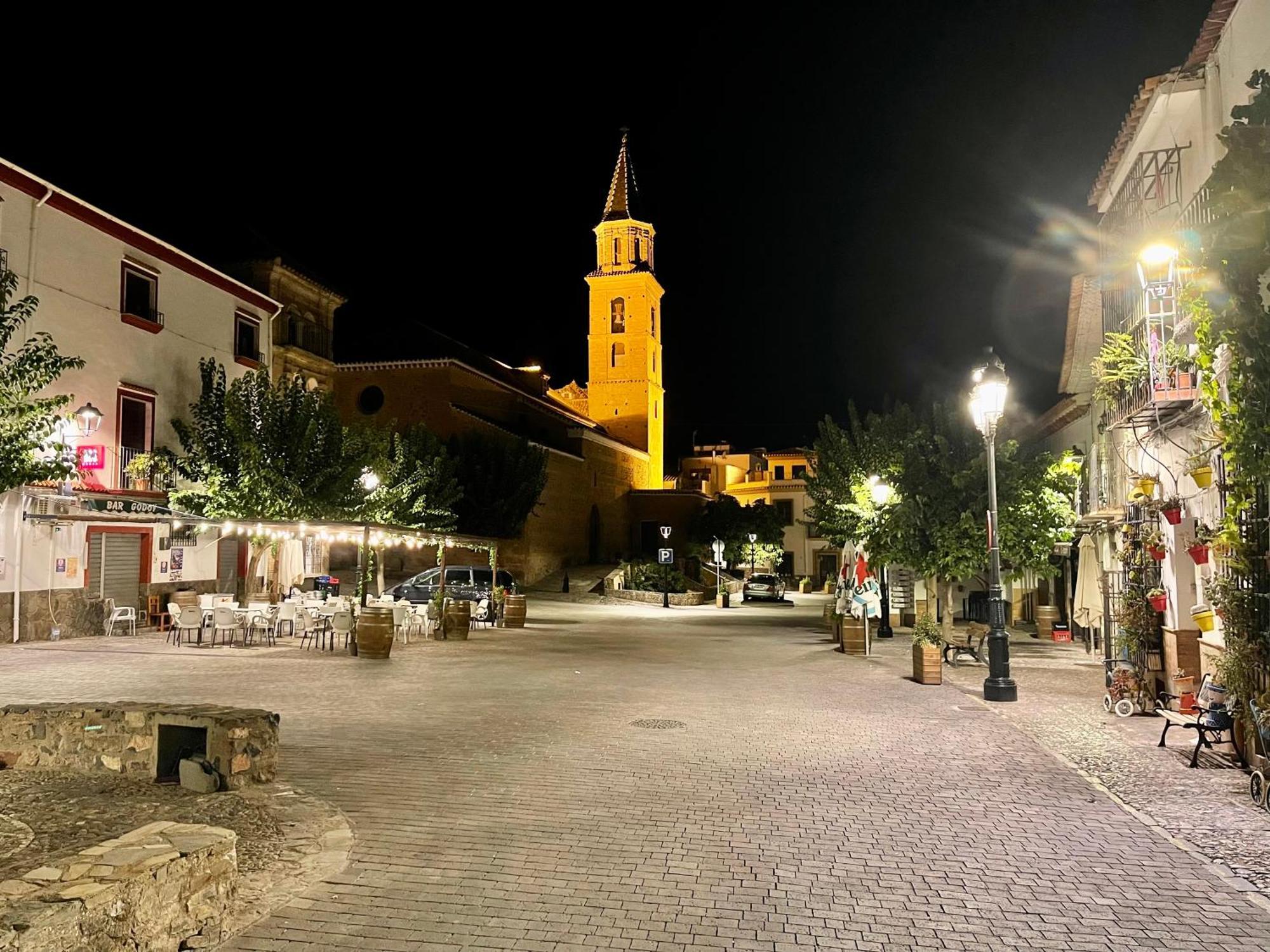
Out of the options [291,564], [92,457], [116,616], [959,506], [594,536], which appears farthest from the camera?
[594,536]

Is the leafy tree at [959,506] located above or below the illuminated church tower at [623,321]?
below

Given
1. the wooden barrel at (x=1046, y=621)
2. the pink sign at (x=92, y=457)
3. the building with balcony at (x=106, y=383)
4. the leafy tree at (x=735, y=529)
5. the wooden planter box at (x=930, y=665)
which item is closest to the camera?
the wooden planter box at (x=930, y=665)

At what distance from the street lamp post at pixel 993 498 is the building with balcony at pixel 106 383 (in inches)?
647

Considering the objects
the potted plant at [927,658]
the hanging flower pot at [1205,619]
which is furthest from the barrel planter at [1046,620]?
the hanging flower pot at [1205,619]

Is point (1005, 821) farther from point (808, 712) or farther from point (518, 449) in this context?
point (518, 449)

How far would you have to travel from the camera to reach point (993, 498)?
12.7 m

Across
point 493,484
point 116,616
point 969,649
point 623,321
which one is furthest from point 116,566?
point 623,321

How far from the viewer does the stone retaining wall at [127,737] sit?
7008 mm

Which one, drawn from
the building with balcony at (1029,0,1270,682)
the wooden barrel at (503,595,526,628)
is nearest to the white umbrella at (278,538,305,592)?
the wooden barrel at (503,595,526,628)

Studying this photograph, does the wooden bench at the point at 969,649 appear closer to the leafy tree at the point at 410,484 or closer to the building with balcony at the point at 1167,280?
the building with balcony at the point at 1167,280

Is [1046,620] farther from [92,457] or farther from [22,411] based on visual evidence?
[92,457]

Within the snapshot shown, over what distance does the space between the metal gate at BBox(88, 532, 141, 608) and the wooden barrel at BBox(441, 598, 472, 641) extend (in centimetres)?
758

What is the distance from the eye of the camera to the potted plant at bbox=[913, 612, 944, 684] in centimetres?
1397

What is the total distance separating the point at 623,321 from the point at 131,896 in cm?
6183
